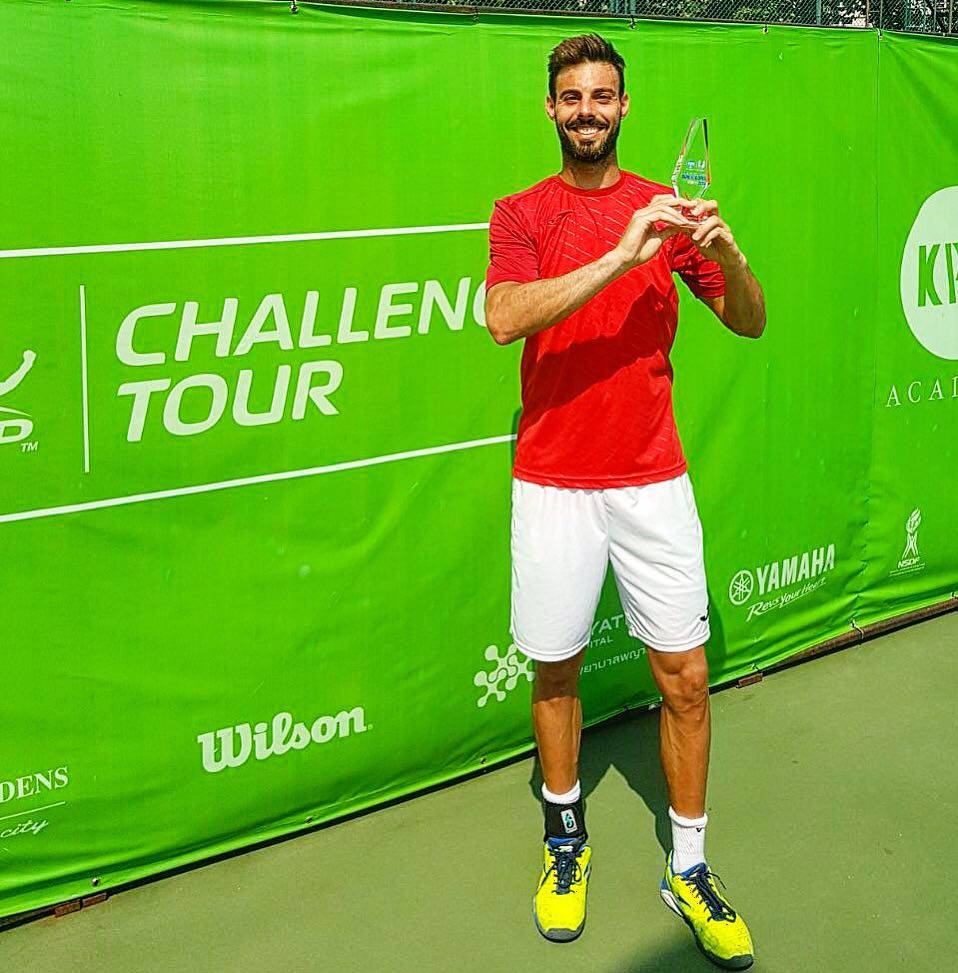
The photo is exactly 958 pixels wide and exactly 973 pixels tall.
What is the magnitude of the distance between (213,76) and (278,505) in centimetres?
99

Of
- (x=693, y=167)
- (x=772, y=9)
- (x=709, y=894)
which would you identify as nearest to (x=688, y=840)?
(x=709, y=894)

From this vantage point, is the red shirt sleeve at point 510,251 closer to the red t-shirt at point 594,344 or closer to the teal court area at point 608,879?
the red t-shirt at point 594,344

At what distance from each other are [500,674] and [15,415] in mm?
1530

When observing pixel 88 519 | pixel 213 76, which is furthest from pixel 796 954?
pixel 213 76

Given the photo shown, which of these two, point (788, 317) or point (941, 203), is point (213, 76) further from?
point (941, 203)

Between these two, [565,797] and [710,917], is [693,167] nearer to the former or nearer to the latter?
[565,797]

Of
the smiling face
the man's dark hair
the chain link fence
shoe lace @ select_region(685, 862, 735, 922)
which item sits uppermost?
the chain link fence

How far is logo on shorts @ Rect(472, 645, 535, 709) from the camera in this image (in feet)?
11.6

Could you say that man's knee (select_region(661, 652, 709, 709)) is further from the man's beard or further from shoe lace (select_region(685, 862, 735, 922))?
the man's beard

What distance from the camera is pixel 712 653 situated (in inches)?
161

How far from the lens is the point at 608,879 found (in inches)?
120

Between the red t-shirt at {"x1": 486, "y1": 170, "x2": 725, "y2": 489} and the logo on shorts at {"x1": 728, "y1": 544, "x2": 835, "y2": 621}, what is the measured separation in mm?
1435

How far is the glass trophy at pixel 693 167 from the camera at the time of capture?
8.70ft

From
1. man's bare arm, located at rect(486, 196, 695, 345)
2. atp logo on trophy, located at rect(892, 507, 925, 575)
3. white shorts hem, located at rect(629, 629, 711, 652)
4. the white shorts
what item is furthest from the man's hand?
atp logo on trophy, located at rect(892, 507, 925, 575)
